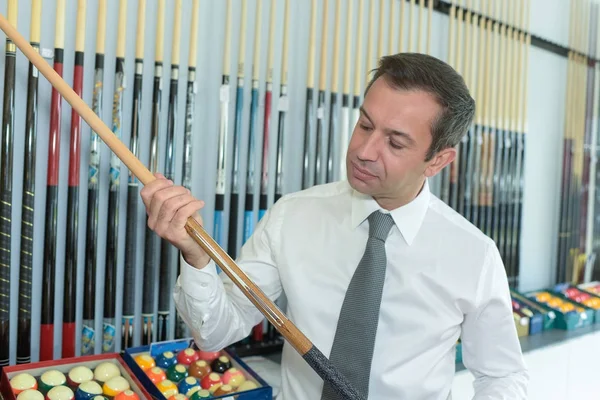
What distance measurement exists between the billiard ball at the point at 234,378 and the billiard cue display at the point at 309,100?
0.83 m

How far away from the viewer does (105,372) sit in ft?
4.83

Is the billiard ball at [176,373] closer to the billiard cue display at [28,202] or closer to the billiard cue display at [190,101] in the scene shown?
the billiard cue display at [28,202]

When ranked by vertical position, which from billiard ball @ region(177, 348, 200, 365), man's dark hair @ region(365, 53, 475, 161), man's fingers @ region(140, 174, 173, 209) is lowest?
billiard ball @ region(177, 348, 200, 365)

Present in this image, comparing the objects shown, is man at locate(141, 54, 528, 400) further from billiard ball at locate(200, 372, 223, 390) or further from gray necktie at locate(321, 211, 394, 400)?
billiard ball at locate(200, 372, 223, 390)

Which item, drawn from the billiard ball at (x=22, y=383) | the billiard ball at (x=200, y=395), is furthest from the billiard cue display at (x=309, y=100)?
the billiard ball at (x=22, y=383)

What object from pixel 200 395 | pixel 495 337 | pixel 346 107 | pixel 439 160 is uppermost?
pixel 346 107

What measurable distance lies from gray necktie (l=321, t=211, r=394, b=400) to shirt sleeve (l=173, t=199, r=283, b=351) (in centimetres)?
22

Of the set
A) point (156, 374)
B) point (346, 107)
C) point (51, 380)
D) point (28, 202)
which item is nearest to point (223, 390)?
point (156, 374)

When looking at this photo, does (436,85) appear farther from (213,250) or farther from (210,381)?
(210,381)

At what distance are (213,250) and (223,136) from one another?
3.40 ft

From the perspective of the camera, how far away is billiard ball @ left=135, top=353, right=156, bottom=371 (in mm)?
Result: 1549

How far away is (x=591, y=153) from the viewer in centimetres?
342

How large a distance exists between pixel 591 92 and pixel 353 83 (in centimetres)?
194

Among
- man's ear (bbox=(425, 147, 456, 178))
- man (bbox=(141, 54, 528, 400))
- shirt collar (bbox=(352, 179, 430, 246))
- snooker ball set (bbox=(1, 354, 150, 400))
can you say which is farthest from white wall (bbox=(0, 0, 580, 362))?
man's ear (bbox=(425, 147, 456, 178))
